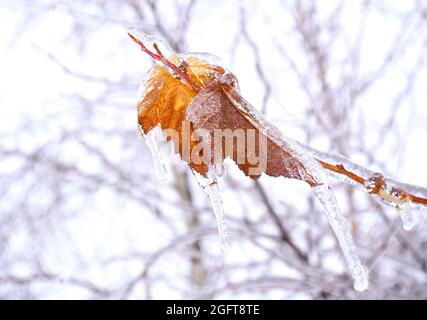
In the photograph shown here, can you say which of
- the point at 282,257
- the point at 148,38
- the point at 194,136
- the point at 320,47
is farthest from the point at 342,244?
the point at 320,47

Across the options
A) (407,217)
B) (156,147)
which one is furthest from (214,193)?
(407,217)

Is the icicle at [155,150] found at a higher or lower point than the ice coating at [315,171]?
higher

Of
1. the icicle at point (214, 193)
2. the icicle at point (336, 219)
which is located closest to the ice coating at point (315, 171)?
the icicle at point (336, 219)

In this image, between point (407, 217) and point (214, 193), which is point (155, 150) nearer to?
point (214, 193)

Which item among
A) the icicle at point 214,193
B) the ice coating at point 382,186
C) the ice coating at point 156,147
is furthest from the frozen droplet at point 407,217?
the ice coating at point 156,147

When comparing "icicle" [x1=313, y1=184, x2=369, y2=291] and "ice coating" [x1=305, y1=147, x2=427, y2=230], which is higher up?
"ice coating" [x1=305, y1=147, x2=427, y2=230]

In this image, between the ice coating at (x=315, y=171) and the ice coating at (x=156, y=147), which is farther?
the ice coating at (x=156, y=147)

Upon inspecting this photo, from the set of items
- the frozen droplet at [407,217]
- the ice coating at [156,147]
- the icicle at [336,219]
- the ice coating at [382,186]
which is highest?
the ice coating at [156,147]

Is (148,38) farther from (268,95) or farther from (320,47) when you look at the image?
(320,47)

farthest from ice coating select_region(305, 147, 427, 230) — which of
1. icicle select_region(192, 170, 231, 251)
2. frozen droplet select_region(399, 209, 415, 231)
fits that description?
icicle select_region(192, 170, 231, 251)

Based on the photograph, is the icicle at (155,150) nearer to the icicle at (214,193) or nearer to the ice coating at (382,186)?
the icicle at (214,193)

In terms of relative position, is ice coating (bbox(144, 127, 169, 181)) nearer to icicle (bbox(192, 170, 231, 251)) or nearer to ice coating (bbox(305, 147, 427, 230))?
icicle (bbox(192, 170, 231, 251))
